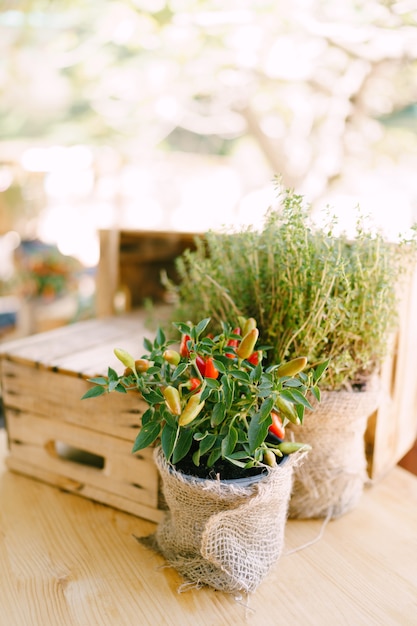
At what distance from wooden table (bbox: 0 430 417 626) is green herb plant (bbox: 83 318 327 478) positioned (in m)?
0.19

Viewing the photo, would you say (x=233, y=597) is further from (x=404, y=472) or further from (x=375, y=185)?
(x=375, y=185)

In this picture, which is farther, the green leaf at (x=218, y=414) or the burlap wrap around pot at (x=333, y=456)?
→ the burlap wrap around pot at (x=333, y=456)

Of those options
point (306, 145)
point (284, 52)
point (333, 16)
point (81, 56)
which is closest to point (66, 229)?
point (81, 56)

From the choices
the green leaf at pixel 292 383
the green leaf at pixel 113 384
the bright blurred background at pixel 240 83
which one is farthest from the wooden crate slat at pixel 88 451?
the bright blurred background at pixel 240 83

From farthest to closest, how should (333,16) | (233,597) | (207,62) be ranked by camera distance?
(207,62)
(333,16)
(233,597)

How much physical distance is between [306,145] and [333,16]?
3.25 ft

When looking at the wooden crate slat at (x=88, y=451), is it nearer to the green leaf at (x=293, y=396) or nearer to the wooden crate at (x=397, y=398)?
the green leaf at (x=293, y=396)

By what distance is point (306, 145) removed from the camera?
10.3 feet

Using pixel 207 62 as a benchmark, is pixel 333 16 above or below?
above

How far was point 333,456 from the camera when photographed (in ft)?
2.99

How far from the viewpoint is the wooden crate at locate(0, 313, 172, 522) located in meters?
0.93

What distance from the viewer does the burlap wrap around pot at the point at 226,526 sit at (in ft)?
2.28

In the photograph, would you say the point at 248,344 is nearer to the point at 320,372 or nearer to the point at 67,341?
the point at 320,372

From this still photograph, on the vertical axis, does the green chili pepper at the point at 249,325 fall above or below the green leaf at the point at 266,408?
above
